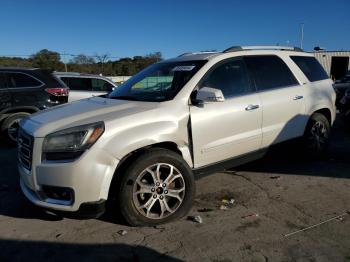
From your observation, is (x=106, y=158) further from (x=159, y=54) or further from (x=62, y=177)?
(x=159, y=54)

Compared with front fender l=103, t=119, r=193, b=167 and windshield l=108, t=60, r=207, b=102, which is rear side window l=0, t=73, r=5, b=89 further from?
front fender l=103, t=119, r=193, b=167

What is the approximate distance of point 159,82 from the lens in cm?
508

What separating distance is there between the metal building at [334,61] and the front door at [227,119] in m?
40.3

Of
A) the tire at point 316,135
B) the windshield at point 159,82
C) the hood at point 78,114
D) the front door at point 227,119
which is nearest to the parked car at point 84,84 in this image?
the windshield at point 159,82

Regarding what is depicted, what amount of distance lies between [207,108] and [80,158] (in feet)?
5.30

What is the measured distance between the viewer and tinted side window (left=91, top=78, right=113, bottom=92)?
11.8 metres

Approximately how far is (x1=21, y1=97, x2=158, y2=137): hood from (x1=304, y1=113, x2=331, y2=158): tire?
290cm

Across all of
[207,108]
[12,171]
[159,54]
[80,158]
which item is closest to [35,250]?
[80,158]

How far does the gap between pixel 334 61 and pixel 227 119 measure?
151ft

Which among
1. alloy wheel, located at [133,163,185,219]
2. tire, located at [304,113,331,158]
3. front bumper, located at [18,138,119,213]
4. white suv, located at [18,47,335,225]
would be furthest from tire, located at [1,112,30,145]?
tire, located at [304,113,331,158]

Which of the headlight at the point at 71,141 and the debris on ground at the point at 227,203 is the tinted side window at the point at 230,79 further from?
the headlight at the point at 71,141

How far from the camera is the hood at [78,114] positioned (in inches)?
153

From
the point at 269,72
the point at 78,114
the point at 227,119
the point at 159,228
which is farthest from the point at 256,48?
the point at 159,228

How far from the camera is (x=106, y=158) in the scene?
3.73m
